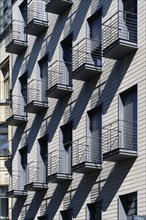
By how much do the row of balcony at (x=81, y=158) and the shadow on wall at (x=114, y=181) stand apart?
1.05ft

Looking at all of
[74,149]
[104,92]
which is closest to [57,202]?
[74,149]

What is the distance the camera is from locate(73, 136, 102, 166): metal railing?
32844mm

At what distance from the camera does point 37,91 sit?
40.5 metres

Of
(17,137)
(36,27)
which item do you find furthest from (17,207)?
(36,27)

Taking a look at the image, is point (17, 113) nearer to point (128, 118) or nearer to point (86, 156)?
point (86, 156)

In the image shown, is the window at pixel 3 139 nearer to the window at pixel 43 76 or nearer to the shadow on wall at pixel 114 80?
the window at pixel 43 76

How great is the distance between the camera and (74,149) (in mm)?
34688

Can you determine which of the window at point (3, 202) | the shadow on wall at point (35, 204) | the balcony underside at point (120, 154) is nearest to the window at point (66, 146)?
the shadow on wall at point (35, 204)

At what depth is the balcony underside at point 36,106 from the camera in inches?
1524

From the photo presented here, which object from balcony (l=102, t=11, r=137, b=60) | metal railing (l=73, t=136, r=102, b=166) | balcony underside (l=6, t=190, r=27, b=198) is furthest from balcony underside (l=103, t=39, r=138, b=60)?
balcony underside (l=6, t=190, r=27, b=198)

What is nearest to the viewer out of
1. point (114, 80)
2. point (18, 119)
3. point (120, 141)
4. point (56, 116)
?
point (120, 141)

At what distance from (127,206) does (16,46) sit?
16.0m

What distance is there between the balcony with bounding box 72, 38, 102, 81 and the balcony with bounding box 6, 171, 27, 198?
913 cm

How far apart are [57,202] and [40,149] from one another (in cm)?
421
